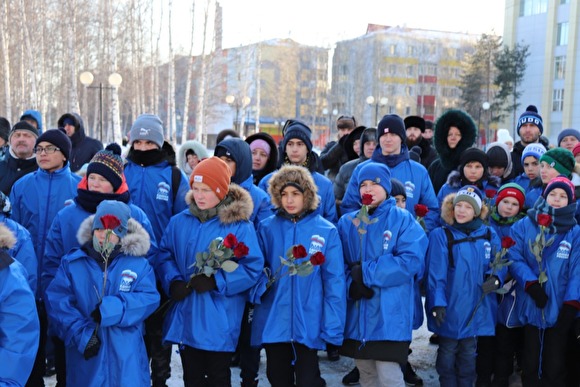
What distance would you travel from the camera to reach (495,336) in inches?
185

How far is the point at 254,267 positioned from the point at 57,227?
4.36 ft

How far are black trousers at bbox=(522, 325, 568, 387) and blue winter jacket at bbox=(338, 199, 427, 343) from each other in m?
1.08

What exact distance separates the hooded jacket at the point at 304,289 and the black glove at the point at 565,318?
65.1 inches

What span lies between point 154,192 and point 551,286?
3105 mm

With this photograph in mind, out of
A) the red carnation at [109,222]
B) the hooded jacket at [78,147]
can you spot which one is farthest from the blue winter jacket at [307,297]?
the hooded jacket at [78,147]

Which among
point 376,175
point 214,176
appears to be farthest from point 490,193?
point 214,176

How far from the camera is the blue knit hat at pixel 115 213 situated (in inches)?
138

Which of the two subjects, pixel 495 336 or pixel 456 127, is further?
pixel 456 127

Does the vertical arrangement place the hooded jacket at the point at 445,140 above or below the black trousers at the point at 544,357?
above

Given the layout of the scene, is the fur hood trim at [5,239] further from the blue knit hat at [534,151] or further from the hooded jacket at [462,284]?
the blue knit hat at [534,151]

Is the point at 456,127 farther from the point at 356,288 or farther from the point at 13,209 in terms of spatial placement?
the point at 13,209

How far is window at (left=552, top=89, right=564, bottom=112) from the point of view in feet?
154

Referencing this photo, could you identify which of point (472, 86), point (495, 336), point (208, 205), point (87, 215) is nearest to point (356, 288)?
point (208, 205)

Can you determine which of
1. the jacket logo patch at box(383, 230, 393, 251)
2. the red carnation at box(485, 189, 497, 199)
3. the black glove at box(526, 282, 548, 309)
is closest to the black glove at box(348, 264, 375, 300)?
the jacket logo patch at box(383, 230, 393, 251)
